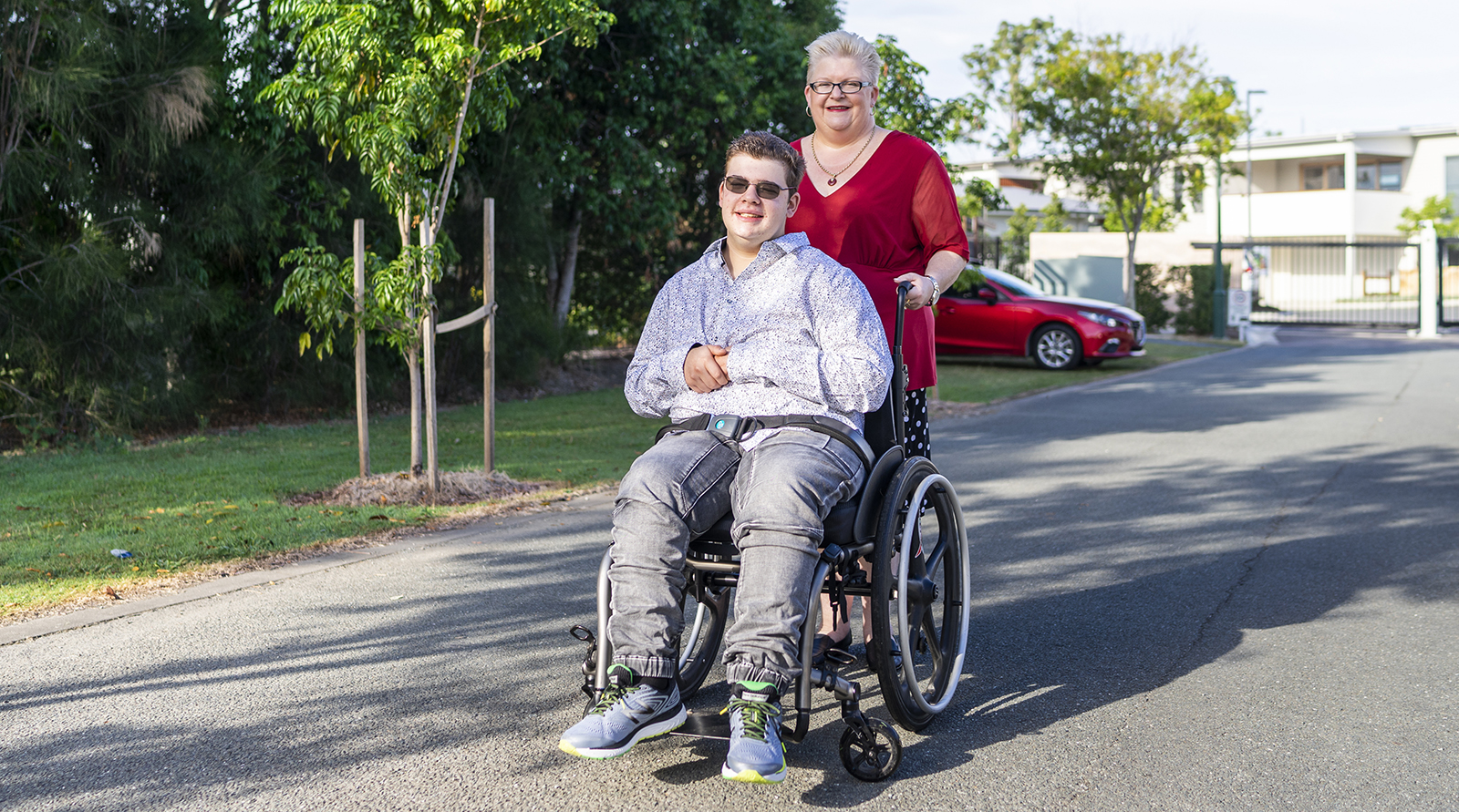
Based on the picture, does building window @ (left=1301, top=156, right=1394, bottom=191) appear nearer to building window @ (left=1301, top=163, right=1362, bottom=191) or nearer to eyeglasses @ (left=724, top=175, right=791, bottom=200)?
building window @ (left=1301, top=163, right=1362, bottom=191)

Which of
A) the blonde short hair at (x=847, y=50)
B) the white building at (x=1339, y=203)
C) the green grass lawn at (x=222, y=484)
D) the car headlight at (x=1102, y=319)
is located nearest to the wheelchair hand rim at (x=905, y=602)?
the blonde short hair at (x=847, y=50)

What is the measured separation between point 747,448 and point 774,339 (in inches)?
12.2

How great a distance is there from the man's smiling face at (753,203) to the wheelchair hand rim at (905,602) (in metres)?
0.83

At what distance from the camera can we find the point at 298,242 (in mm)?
→ 10906

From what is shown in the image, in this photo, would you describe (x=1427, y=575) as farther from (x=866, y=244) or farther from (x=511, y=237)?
(x=511, y=237)

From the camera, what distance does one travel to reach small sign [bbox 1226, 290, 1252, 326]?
82.2 ft

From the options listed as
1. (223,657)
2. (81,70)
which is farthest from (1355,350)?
(223,657)

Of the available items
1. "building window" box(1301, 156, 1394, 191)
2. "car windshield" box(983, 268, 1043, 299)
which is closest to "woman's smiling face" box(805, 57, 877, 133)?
"car windshield" box(983, 268, 1043, 299)

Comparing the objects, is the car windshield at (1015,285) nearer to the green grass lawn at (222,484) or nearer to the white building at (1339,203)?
the green grass lawn at (222,484)

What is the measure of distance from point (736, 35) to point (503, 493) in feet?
28.6

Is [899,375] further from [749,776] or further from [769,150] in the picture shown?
[749,776]

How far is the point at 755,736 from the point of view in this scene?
2873mm

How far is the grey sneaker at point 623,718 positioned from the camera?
9.57ft

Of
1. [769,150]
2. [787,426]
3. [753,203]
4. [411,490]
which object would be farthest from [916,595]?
[411,490]
